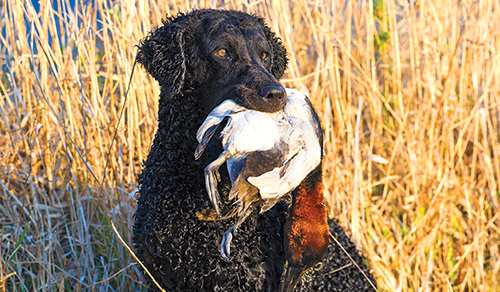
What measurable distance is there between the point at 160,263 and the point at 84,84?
73.6 inches

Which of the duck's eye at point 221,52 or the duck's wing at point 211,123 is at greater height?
the duck's eye at point 221,52

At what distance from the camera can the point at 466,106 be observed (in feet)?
13.4

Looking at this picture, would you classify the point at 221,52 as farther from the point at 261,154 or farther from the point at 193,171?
the point at 261,154

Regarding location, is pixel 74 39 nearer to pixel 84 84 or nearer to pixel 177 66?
pixel 84 84

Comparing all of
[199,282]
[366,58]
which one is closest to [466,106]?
[366,58]

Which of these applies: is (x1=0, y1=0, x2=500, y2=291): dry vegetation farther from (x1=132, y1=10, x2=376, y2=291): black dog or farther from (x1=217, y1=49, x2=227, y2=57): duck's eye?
(x1=217, y1=49, x2=227, y2=57): duck's eye

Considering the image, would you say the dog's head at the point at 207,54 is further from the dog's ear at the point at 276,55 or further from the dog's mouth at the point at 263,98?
the dog's ear at the point at 276,55

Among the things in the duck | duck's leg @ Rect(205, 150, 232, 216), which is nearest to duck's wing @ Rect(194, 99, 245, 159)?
the duck

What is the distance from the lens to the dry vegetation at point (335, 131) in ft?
10.6

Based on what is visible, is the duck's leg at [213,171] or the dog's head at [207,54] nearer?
the duck's leg at [213,171]

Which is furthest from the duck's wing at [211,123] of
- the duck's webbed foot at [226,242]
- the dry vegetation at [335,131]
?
the dry vegetation at [335,131]

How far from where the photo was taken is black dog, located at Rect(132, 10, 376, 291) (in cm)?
210

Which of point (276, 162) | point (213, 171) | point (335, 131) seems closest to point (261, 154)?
point (276, 162)

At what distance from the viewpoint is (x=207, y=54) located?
2.12 m
